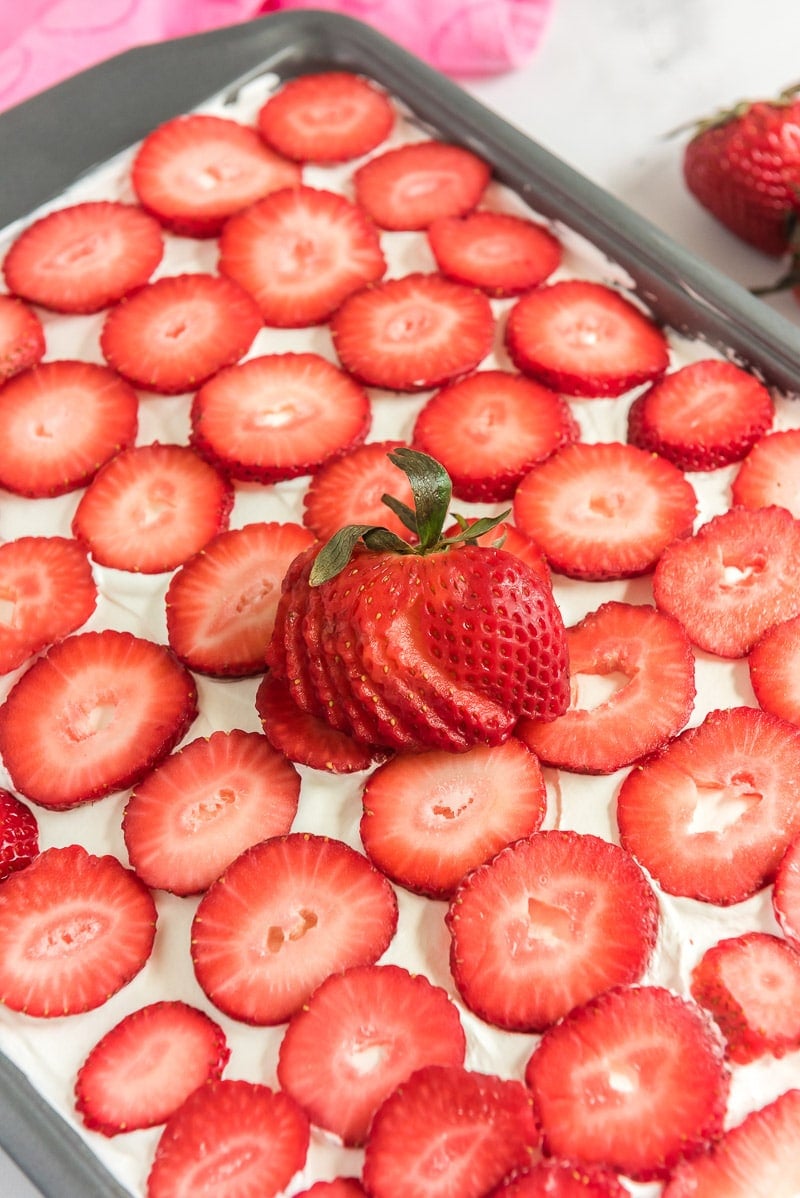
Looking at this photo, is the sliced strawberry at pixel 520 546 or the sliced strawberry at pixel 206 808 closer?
the sliced strawberry at pixel 206 808

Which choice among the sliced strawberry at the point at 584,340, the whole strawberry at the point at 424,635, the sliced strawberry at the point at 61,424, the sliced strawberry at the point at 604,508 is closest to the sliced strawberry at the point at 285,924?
the whole strawberry at the point at 424,635

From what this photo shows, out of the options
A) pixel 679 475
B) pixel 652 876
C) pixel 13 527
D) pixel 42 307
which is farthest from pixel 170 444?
pixel 652 876

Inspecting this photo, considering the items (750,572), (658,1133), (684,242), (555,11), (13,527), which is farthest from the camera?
(555,11)

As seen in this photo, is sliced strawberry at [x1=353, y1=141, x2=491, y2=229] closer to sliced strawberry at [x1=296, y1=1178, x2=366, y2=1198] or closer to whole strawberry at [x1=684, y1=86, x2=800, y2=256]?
whole strawberry at [x1=684, y1=86, x2=800, y2=256]

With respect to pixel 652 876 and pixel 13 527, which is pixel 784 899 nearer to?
pixel 652 876

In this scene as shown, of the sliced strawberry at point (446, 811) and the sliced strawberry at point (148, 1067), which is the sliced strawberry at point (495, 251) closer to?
the sliced strawberry at point (446, 811)

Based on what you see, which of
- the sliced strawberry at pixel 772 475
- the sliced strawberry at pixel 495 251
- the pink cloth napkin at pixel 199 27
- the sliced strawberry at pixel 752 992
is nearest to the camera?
the sliced strawberry at pixel 752 992

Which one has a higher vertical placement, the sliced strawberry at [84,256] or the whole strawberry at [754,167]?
the sliced strawberry at [84,256]
